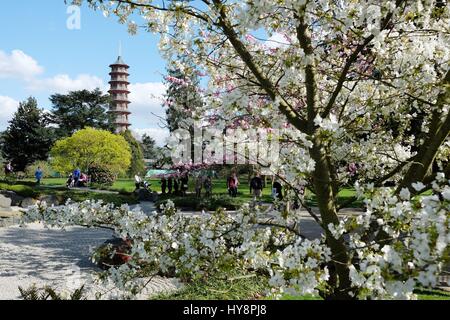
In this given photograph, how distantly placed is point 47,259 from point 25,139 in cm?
4010

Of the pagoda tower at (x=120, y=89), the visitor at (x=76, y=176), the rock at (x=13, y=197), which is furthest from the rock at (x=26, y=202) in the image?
the pagoda tower at (x=120, y=89)

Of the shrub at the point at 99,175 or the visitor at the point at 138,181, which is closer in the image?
the visitor at the point at 138,181

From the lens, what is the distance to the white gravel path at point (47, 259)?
7590 millimetres

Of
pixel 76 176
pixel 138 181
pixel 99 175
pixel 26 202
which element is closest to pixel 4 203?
pixel 26 202

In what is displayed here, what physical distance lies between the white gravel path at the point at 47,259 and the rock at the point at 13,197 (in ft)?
20.3

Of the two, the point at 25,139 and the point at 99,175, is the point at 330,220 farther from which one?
the point at 25,139

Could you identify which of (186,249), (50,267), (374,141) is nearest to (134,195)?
(50,267)

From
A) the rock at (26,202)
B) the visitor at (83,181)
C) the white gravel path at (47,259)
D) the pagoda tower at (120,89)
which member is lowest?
the white gravel path at (47,259)

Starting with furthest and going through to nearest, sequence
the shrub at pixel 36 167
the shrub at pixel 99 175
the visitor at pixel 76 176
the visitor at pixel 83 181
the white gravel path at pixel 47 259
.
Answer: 1. the shrub at pixel 36 167
2. the shrub at pixel 99 175
3. the visitor at pixel 83 181
4. the visitor at pixel 76 176
5. the white gravel path at pixel 47 259

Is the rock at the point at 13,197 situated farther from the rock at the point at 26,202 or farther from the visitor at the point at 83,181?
the visitor at the point at 83,181

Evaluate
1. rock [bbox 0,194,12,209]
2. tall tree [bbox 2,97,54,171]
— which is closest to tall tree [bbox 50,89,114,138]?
Result: tall tree [bbox 2,97,54,171]
